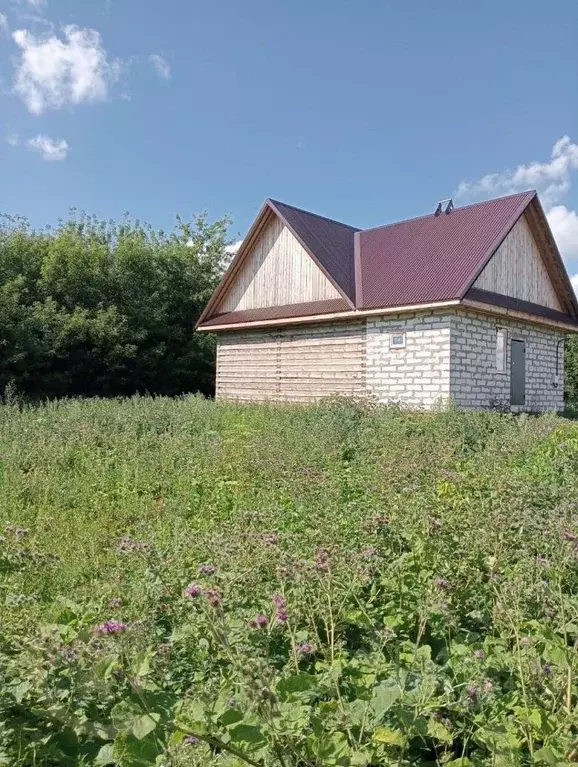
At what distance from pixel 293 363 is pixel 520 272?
633 cm

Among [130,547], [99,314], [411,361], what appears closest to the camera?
[130,547]

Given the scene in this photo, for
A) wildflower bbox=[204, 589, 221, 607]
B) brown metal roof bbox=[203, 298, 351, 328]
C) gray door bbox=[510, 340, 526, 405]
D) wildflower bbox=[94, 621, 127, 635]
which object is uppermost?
brown metal roof bbox=[203, 298, 351, 328]

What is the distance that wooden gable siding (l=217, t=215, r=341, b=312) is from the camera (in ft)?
49.5

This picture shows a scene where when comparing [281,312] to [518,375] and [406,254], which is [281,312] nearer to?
[406,254]

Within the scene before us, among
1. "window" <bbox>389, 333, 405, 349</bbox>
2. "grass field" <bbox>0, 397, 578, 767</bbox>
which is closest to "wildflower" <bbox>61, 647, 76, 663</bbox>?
"grass field" <bbox>0, 397, 578, 767</bbox>

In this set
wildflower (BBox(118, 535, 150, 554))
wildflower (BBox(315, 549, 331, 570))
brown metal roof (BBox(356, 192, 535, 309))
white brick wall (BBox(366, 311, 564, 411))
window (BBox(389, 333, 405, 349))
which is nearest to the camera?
wildflower (BBox(315, 549, 331, 570))

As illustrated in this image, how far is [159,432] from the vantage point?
33.6 ft

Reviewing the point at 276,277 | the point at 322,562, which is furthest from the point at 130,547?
the point at 276,277

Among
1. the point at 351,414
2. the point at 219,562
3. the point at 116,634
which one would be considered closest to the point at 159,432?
the point at 351,414

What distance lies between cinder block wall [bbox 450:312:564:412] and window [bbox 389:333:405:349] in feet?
3.89

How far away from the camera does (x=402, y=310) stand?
1270cm

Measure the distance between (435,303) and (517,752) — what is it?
1089 cm

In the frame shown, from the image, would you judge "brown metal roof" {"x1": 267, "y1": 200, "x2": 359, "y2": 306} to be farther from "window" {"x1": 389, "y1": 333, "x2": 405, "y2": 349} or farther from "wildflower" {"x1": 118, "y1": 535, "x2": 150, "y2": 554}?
"wildflower" {"x1": 118, "y1": 535, "x2": 150, "y2": 554}

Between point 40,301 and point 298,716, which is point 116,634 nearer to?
point 298,716
